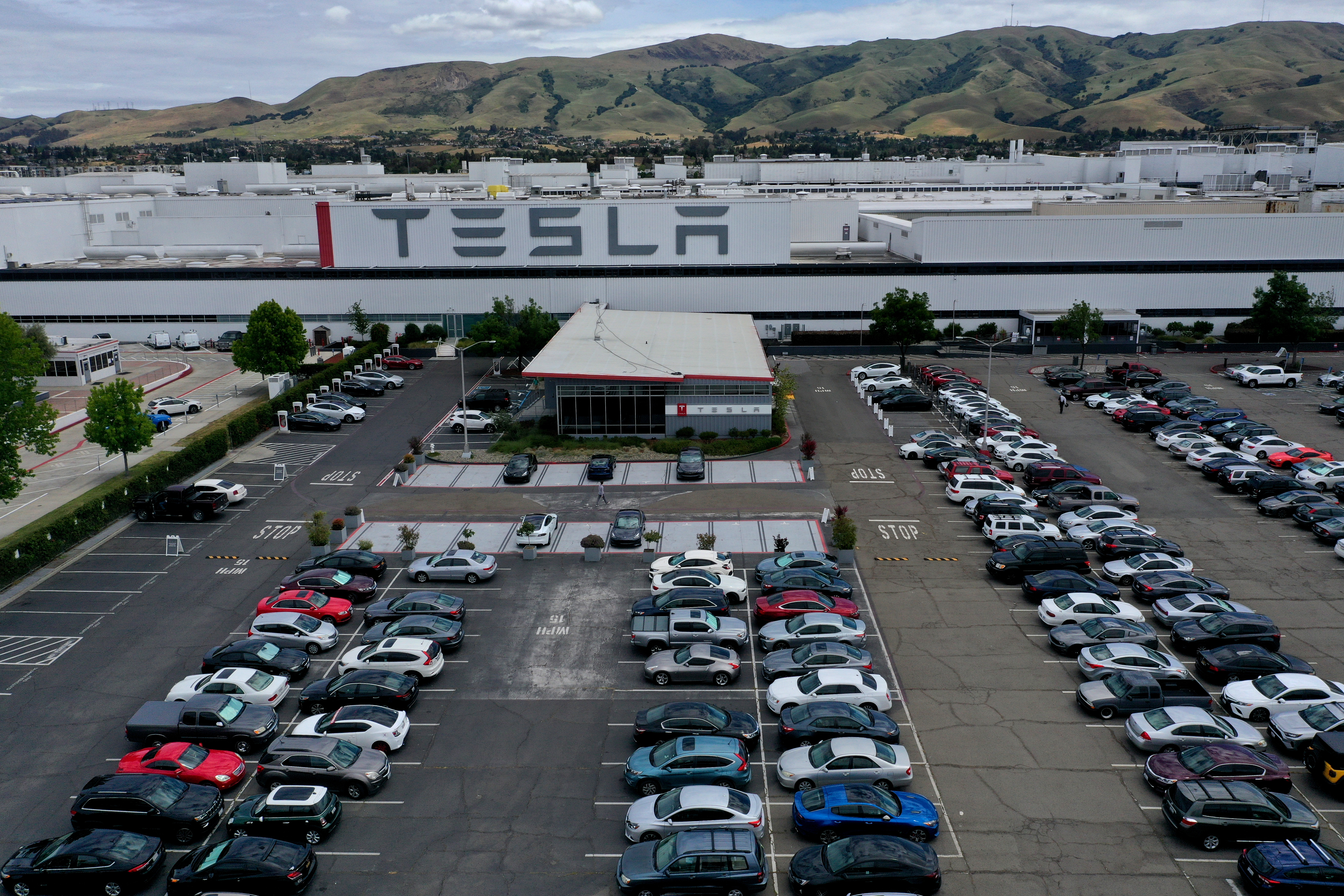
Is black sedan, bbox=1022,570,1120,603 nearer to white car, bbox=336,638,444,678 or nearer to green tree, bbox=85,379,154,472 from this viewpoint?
white car, bbox=336,638,444,678

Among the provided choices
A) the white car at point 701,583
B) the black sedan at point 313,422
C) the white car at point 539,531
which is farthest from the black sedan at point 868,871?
the black sedan at point 313,422

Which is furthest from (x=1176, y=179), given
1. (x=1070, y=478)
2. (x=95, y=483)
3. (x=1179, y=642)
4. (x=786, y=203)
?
(x=95, y=483)

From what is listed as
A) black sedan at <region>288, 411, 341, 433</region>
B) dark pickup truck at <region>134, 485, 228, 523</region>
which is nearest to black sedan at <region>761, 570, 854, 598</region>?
dark pickup truck at <region>134, 485, 228, 523</region>

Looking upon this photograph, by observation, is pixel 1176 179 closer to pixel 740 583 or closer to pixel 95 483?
pixel 740 583

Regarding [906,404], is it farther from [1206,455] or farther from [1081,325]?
[1081,325]

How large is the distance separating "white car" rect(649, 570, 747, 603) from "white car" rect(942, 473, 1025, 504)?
13.8 m

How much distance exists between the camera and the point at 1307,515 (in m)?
39.8

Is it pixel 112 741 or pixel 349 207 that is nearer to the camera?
pixel 112 741

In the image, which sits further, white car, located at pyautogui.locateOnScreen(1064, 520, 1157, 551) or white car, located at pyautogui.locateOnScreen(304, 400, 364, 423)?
white car, located at pyautogui.locateOnScreen(304, 400, 364, 423)

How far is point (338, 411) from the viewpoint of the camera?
57.1 meters

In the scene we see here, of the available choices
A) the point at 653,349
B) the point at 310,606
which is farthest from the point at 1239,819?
the point at 653,349

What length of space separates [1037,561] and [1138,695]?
30.7ft

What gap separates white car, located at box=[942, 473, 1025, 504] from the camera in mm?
42812

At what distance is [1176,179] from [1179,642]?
104961 millimetres
